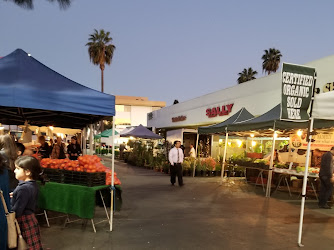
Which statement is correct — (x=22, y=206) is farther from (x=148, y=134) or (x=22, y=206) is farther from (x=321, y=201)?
(x=148, y=134)

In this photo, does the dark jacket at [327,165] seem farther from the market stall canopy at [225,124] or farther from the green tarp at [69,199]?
the green tarp at [69,199]

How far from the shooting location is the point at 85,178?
5812 mm

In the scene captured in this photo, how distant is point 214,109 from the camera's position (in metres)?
20.8

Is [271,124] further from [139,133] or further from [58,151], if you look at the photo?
[139,133]

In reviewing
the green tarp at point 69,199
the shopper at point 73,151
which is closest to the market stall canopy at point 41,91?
the green tarp at point 69,199

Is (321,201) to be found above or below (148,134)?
below

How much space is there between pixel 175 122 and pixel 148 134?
7.42 metres

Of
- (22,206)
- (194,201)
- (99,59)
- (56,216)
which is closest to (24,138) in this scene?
(56,216)

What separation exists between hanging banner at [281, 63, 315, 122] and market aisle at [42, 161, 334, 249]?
235 cm

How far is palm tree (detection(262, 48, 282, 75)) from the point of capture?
5850 centimetres

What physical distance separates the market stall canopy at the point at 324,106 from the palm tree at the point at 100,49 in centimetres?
4619

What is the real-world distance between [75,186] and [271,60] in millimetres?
58852

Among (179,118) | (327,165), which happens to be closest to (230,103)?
(179,118)

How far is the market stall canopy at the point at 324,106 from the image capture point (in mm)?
5480
